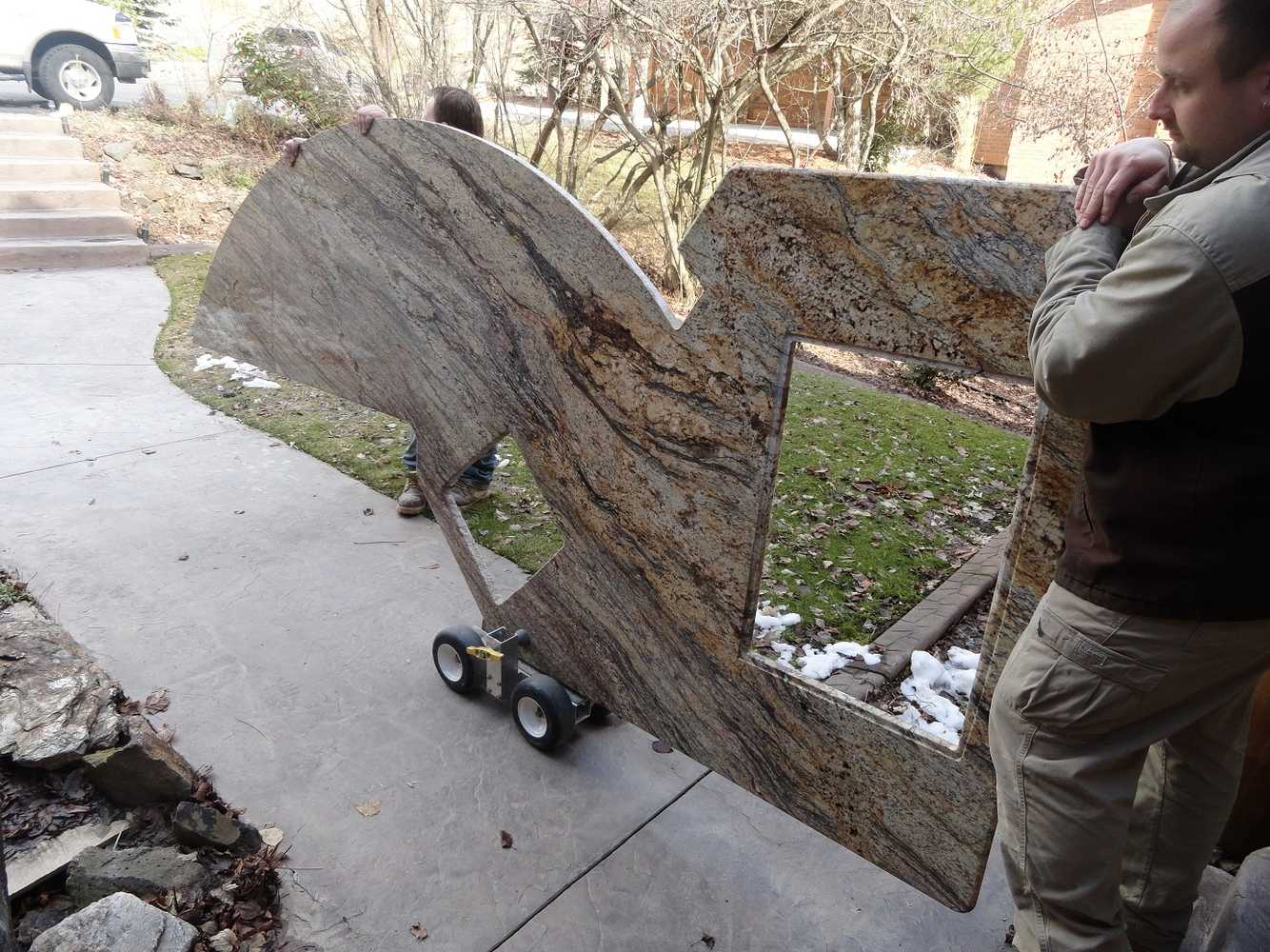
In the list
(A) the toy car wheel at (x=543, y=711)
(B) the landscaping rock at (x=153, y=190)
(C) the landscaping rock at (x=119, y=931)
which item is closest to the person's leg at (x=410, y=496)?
(A) the toy car wheel at (x=543, y=711)

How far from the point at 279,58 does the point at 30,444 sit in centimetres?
978

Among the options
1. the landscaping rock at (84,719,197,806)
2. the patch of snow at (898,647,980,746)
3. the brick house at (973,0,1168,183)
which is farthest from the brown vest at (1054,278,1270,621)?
the brick house at (973,0,1168,183)

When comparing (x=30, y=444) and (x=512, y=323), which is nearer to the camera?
(x=512, y=323)

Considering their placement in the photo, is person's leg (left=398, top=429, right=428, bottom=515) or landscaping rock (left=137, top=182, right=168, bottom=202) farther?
landscaping rock (left=137, top=182, right=168, bottom=202)

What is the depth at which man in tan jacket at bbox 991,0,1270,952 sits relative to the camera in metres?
1.32

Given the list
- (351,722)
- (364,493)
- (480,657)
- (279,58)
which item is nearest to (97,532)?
(364,493)

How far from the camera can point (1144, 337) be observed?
1.33 metres

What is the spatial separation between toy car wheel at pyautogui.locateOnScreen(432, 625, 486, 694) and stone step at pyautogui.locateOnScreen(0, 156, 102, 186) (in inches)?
421

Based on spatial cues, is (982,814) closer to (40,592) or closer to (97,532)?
(40,592)

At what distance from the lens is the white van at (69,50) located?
43.3 feet

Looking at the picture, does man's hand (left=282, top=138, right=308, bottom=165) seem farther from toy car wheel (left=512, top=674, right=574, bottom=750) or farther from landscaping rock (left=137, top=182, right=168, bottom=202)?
landscaping rock (left=137, top=182, right=168, bottom=202)

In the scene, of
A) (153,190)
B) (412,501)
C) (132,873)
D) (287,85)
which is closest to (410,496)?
(412,501)

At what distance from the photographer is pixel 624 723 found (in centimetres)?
332

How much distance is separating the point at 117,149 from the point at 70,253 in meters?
3.19
